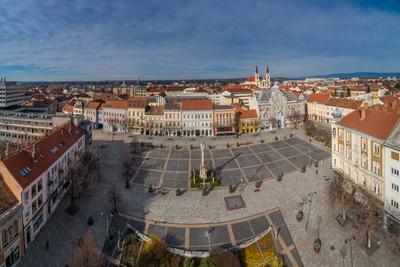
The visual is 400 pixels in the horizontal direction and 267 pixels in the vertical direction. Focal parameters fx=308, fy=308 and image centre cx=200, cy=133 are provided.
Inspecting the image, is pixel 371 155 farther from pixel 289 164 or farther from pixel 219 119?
pixel 219 119

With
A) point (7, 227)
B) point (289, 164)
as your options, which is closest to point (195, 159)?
point (289, 164)

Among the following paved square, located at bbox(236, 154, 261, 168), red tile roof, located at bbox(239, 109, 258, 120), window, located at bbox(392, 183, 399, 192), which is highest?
red tile roof, located at bbox(239, 109, 258, 120)

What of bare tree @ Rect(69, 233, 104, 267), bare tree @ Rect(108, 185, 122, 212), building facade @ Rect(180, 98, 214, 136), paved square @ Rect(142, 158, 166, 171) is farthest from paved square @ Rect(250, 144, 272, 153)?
bare tree @ Rect(69, 233, 104, 267)

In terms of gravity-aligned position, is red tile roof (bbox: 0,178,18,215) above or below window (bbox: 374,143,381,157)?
below

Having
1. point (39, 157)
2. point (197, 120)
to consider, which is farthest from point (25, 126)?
point (197, 120)

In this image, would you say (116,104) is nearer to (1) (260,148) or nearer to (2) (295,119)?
(1) (260,148)

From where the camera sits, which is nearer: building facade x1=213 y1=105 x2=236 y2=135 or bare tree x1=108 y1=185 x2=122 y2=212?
bare tree x1=108 y1=185 x2=122 y2=212

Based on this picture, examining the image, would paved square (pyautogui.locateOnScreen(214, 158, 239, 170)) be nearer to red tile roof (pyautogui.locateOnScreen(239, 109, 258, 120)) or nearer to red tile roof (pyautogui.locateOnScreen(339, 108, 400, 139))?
red tile roof (pyautogui.locateOnScreen(339, 108, 400, 139))
